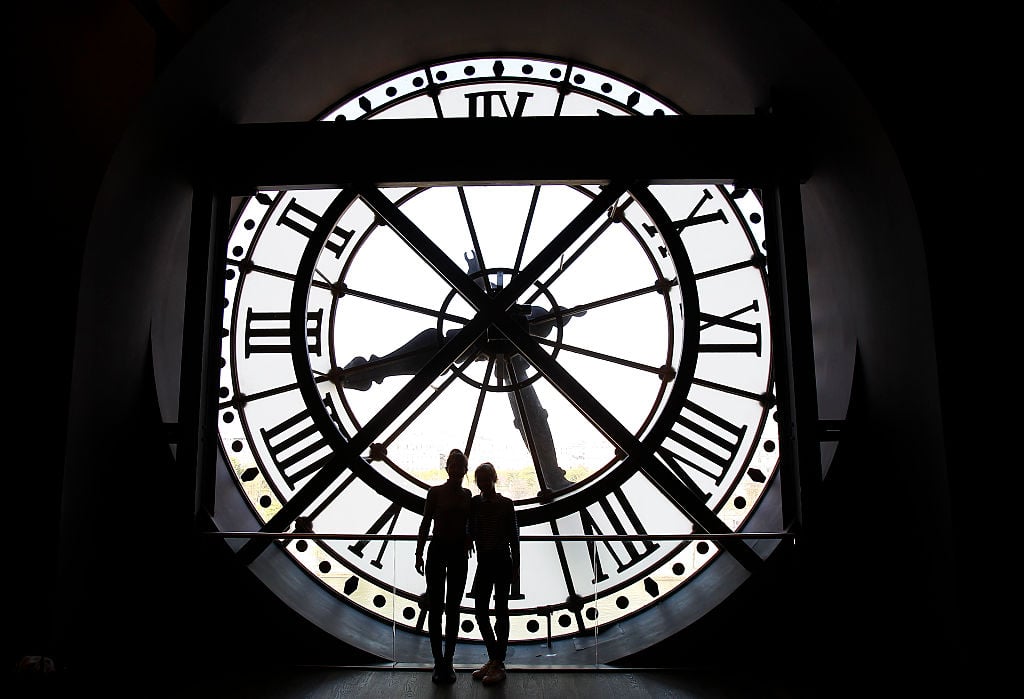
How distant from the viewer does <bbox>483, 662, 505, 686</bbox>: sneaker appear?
2.84 meters

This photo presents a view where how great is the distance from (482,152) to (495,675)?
2.32 m

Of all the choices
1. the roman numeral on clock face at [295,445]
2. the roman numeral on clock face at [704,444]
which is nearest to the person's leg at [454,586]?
the roman numeral on clock face at [295,445]

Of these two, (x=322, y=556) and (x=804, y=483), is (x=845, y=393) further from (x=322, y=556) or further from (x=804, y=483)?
(x=322, y=556)

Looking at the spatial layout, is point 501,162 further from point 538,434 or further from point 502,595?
point 502,595

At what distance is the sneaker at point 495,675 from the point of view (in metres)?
2.84

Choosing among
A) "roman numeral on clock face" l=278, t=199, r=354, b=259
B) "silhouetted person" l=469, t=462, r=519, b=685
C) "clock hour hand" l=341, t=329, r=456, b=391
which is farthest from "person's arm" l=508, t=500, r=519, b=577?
"roman numeral on clock face" l=278, t=199, r=354, b=259

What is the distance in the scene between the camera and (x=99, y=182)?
269 centimetres

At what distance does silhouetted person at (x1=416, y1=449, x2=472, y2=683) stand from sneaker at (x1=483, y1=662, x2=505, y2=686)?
0.50 feet

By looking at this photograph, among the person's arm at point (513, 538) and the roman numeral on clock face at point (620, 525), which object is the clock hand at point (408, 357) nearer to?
the roman numeral on clock face at point (620, 525)

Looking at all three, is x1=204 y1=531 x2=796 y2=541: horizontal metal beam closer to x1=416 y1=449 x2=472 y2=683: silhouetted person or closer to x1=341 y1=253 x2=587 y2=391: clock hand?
x1=416 y1=449 x2=472 y2=683: silhouetted person

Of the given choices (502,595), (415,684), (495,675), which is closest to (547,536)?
(502,595)

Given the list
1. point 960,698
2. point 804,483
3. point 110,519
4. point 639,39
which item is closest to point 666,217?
point 639,39

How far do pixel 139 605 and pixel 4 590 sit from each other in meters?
0.74

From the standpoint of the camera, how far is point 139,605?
308 cm
